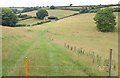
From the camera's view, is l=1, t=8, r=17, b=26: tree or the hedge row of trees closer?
the hedge row of trees

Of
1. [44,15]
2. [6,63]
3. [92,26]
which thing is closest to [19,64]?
[6,63]

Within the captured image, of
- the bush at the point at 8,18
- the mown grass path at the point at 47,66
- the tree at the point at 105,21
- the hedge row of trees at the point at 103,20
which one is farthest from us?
the bush at the point at 8,18

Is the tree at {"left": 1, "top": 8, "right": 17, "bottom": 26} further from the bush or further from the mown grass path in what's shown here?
the mown grass path

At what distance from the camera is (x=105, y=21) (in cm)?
8356

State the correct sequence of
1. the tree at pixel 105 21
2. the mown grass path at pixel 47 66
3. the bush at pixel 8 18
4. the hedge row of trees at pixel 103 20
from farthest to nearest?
the bush at pixel 8 18, the hedge row of trees at pixel 103 20, the tree at pixel 105 21, the mown grass path at pixel 47 66

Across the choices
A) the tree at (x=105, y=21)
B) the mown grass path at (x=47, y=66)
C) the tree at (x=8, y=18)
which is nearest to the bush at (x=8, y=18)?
the tree at (x=8, y=18)

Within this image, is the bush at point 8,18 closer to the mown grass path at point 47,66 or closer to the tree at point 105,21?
the tree at point 105,21

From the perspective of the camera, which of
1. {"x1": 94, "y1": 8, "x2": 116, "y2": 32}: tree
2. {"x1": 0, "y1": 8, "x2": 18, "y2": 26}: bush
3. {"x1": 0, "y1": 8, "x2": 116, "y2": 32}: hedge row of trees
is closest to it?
{"x1": 94, "y1": 8, "x2": 116, "y2": 32}: tree

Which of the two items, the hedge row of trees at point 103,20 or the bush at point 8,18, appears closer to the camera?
the hedge row of trees at point 103,20

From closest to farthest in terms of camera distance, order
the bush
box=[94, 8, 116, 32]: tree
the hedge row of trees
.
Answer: box=[94, 8, 116, 32]: tree, the hedge row of trees, the bush

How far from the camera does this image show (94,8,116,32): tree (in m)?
81.1

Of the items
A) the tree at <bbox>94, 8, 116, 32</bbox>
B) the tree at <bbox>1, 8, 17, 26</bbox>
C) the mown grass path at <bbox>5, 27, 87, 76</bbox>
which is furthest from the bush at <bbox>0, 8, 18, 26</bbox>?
the mown grass path at <bbox>5, 27, 87, 76</bbox>

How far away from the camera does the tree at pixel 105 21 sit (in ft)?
266

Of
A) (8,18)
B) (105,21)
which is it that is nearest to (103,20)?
(105,21)
